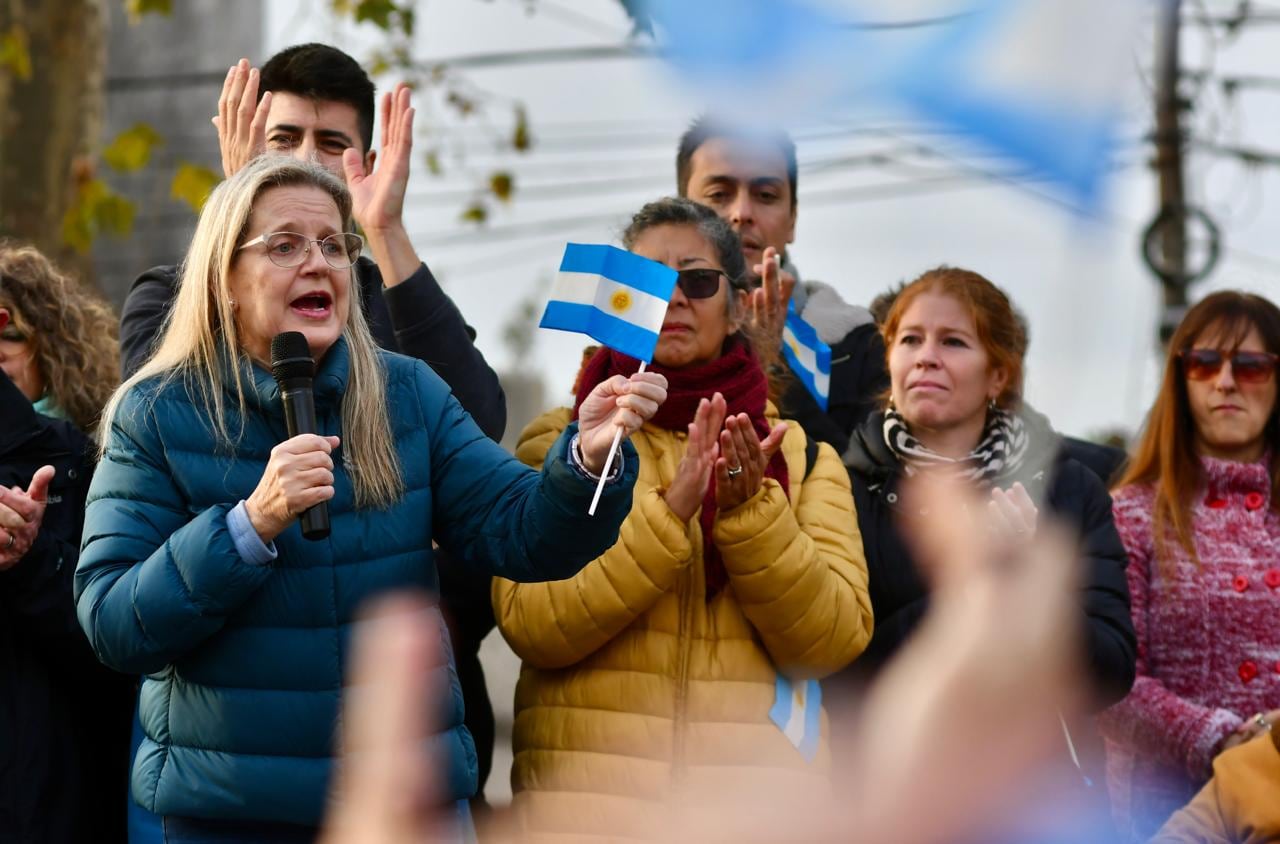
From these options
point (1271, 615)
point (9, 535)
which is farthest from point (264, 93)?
point (1271, 615)

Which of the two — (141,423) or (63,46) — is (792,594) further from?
(63,46)

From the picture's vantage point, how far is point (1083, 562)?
370 cm

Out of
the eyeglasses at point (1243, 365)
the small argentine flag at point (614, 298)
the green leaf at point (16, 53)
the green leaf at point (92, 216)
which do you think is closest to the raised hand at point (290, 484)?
the small argentine flag at point (614, 298)

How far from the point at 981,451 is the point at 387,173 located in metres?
1.34

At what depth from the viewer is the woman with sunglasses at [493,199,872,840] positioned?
10.5ft

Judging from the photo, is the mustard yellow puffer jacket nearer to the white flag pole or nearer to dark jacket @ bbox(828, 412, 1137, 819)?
dark jacket @ bbox(828, 412, 1137, 819)

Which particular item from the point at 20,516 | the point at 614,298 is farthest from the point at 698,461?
the point at 20,516

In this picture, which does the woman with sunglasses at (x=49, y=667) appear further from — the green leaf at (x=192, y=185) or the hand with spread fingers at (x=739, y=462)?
the green leaf at (x=192, y=185)

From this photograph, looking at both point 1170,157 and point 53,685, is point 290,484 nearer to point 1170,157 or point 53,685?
point 53,685

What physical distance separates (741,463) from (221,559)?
1.06 m

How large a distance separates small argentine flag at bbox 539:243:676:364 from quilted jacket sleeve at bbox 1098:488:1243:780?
1.50 metres

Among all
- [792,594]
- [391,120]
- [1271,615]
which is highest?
[391,120]

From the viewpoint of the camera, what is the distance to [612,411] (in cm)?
284

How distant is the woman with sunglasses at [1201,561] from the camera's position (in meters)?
3.92
